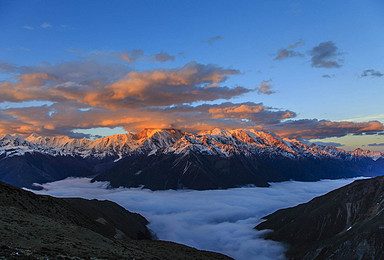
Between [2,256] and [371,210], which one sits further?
[371,210]

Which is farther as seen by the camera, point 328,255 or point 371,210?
point 371,210

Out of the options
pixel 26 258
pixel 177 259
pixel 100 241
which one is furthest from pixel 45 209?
pixel 26 258

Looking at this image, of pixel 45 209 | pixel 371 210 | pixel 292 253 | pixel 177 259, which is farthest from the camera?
pixel 292 253

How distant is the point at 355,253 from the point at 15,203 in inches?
5941

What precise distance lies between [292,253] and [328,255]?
44.6 meters

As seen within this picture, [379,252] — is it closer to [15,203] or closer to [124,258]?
[124,258]

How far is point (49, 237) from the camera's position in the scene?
53062 mm

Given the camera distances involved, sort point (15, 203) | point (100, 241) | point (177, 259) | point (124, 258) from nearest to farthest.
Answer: point (124, 258) → point (100, 241) → point (177, 259) → point (15, 203)

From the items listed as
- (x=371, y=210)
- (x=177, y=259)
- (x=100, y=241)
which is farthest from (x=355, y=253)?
(x=100, y=241)

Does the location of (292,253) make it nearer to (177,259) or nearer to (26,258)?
(177,259)

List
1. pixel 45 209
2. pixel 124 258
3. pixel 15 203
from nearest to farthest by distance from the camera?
pixel 124 258, pixel 15 203, pixel 45 209

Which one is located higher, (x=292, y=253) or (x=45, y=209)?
(x=45, y=209)

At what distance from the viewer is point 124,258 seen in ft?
173

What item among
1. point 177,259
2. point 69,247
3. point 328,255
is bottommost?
point 328,255
